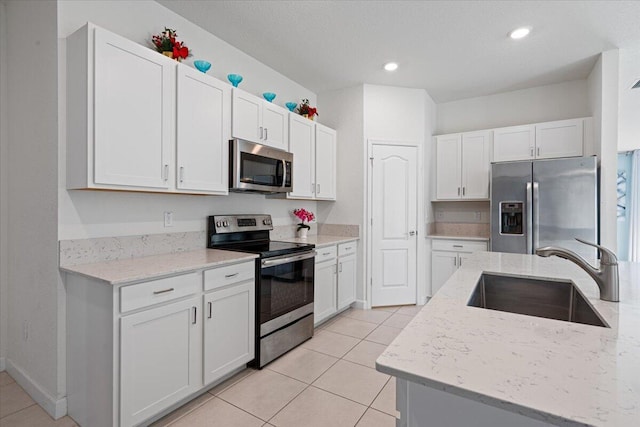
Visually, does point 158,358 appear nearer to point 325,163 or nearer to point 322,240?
point 322,240

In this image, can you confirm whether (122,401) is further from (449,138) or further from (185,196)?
(449,138)

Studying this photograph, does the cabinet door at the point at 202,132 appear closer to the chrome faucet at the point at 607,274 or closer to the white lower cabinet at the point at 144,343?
the white lower cabinet at the point at 144,343

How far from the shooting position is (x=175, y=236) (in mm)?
2520

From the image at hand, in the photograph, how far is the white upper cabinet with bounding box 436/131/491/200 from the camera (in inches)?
163

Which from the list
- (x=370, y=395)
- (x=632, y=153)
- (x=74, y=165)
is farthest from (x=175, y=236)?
(x=632, y=153)

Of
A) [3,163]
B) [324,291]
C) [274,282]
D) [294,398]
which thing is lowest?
[294,398]

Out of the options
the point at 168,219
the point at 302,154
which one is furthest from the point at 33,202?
the point at 302,154

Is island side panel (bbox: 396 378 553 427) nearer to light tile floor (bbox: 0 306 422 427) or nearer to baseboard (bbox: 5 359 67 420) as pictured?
light tile floor (bbox: 0 306 422 427)

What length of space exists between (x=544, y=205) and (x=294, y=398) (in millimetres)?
3171

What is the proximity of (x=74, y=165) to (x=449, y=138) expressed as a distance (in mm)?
4154

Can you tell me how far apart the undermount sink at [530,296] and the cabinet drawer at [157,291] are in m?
1.57

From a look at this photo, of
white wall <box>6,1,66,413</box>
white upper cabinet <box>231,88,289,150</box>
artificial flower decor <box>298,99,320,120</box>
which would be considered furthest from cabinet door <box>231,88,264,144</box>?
white wall <box>6,1,66,413</box>

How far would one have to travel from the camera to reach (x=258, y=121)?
2.92 m

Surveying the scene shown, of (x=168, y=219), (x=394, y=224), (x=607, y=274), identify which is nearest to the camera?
(x=607, y=274)
